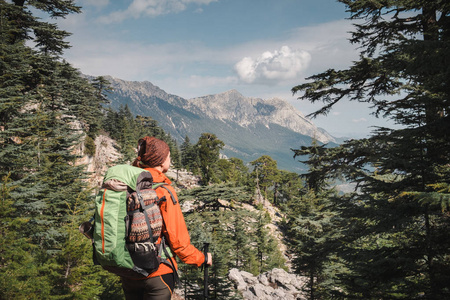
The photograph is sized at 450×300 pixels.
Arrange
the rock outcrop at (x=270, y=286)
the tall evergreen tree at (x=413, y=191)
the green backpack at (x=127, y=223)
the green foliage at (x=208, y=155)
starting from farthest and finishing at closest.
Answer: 1. the green foliage at (x=208, y=155)
2. the rock outcrop at (x=270, y=286)
3. the tall evergreen tree at (x=413, y=191)
4. the green backpack at (x=127, y=223)

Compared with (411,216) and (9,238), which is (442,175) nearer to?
(411,216)

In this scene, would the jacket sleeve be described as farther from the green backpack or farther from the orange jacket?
the green backpack

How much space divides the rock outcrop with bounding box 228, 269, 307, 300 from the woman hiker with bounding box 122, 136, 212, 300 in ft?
52.2

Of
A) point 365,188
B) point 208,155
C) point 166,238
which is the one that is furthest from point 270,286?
Answer: point 208,155

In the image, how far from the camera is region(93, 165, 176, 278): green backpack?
196cm

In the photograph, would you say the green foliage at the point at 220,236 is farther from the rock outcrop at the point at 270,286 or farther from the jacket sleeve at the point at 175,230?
the jacket sleeve at the point at 175,230

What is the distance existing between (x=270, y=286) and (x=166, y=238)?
19.6 m

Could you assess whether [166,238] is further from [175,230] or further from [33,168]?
[33,168]

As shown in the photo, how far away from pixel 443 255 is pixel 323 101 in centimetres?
571

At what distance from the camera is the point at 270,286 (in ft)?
60.5

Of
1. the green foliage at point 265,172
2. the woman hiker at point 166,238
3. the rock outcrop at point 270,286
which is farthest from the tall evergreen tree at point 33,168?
the green foliage at point 265,172

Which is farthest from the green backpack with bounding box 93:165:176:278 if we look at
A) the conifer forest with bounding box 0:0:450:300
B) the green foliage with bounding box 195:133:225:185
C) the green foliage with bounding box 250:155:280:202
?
the green foliage with bounding box 250:155:280:202

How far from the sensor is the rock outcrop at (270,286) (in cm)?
1591

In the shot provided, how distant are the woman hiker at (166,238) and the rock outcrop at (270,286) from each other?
15.9 m
